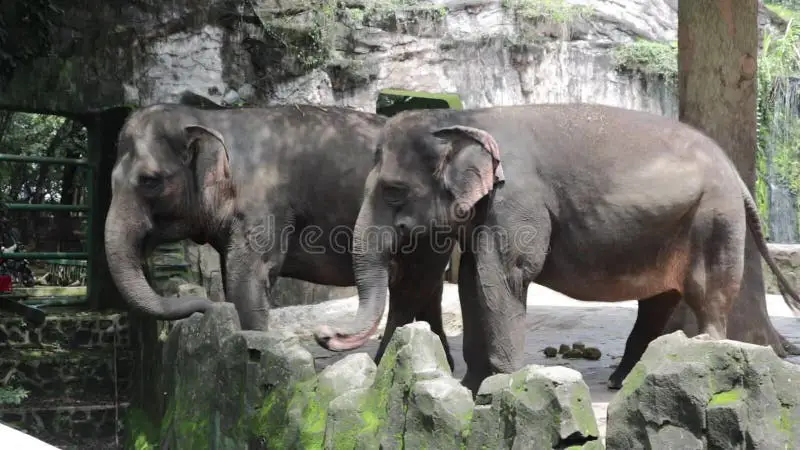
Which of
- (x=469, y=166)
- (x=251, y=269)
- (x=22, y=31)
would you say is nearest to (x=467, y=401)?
(x=469, y=166)

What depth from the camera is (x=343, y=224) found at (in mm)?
6797

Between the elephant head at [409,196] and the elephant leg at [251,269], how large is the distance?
96 centimetres

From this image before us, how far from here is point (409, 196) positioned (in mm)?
5754

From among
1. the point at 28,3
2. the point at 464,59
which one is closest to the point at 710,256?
the point at 28,3

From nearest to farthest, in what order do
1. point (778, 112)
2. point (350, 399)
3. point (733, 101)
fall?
point (350, 399) → point (733, 101) → point (778, 112)

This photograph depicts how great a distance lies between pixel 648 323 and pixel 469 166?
1.55 meters

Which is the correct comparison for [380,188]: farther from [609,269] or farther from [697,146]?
[697,146]

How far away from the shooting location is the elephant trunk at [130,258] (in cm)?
662

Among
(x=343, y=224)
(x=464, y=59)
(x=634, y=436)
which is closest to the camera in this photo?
(x=634, y=436)

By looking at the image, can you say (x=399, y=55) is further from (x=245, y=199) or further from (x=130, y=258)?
(x=130, y=258)

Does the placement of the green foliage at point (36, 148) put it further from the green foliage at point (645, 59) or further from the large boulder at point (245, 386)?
the large boulder at point (245, 386)

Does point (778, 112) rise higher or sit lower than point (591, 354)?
higher

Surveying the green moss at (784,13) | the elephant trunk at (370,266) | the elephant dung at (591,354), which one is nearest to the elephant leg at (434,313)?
the elephant dung at (591,354)

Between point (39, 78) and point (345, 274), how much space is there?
3140 mm
